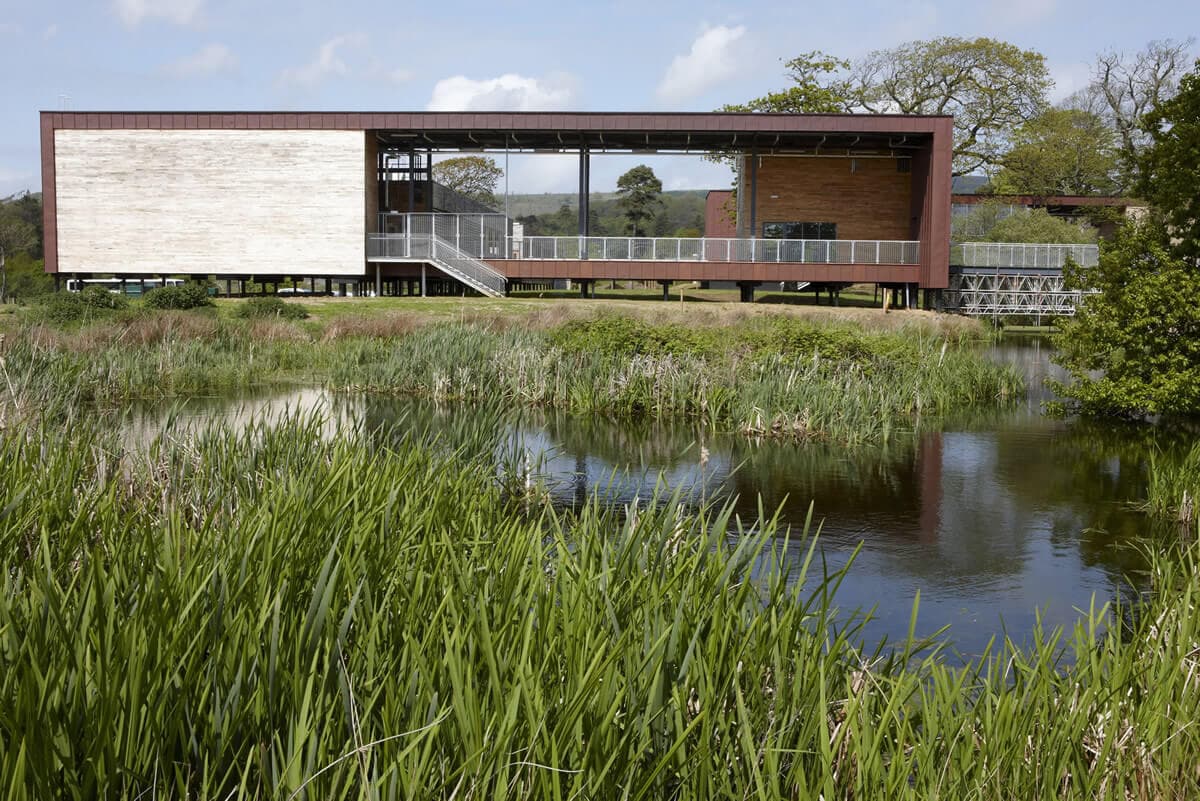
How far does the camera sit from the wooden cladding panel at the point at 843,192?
3841 cm

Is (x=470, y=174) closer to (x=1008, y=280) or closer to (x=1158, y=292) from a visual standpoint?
(x=1008, y=280)

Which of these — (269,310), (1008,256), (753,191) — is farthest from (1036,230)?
(269,310)

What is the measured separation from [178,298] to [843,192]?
22.4 m

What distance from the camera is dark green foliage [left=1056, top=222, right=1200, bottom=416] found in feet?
45.1

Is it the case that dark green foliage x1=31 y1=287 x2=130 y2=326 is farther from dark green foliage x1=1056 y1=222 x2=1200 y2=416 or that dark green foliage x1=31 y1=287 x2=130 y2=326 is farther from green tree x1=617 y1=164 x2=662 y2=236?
green tree x1=617 y1=164 x2=662 y2=236

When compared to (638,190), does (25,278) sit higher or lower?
lower

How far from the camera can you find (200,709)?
2.93 m

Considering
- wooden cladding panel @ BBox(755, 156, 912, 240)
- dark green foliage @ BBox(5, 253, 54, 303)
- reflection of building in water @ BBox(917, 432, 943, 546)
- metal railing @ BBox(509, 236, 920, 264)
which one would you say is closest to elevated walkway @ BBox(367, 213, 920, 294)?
metal railing @ BBox(509, 236, 920, 264)

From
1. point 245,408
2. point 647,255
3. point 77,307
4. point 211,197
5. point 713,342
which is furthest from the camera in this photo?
point 647,255

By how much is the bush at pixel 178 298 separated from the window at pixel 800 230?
2022 centimetres

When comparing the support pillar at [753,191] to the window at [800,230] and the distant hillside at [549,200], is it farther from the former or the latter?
the distant hillside at [549,200]

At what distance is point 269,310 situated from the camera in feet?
81.6

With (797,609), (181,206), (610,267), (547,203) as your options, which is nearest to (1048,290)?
(610,267)

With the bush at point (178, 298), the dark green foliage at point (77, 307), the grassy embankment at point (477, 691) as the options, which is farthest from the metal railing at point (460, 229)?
the grassy embankment at point (477, 691)
